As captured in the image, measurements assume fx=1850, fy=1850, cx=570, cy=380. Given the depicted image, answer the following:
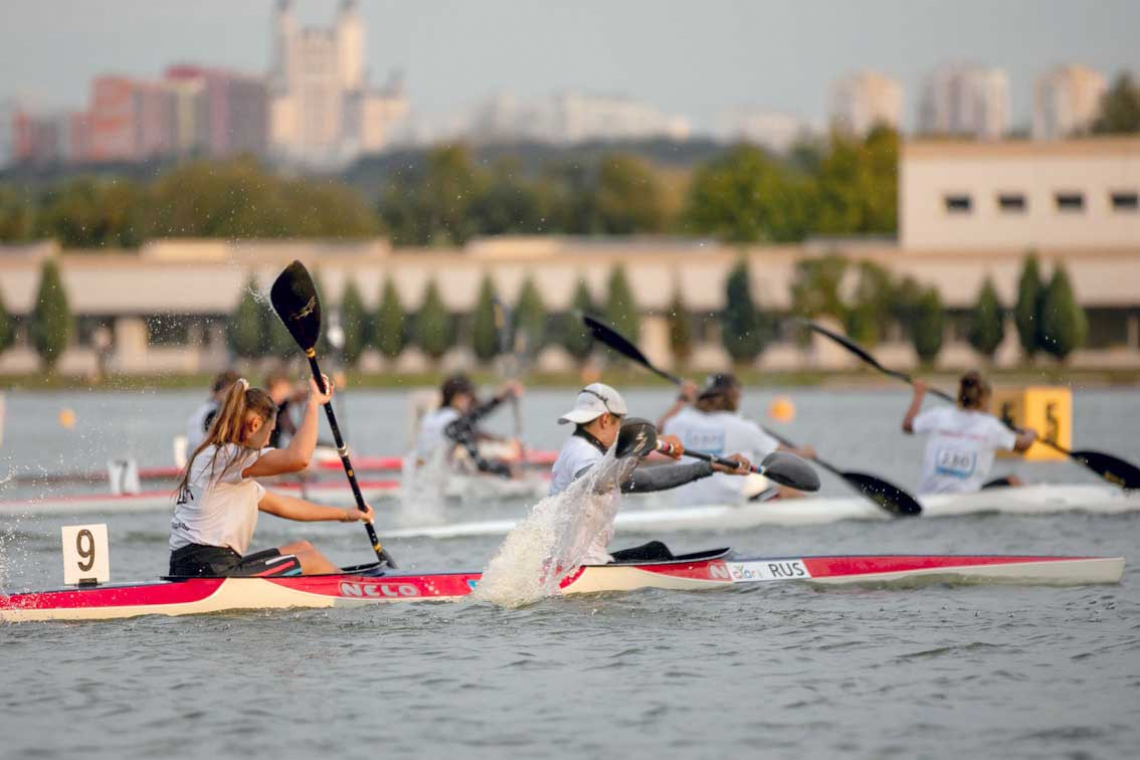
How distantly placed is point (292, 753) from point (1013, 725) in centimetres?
335

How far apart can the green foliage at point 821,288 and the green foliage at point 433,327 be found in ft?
37.9

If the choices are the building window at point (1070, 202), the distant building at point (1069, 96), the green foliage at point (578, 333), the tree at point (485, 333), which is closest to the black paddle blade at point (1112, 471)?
the green foliage at point (578, 333)

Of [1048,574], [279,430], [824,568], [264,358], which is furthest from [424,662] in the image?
[264,358]

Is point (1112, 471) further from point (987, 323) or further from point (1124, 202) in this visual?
point (1124, 202)

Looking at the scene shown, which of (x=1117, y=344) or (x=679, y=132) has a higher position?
(x=679, y=132)

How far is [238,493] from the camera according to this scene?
35.0ft

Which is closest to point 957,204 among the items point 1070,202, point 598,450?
point 1070,202

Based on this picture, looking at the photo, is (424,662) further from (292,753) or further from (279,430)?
(279,430)

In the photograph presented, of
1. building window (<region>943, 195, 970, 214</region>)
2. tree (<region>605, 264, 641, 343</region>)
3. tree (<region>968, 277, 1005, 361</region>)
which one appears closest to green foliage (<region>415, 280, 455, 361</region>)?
tree (<region>605, 264, 641, 343</region>)

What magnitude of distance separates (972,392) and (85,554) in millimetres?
7937

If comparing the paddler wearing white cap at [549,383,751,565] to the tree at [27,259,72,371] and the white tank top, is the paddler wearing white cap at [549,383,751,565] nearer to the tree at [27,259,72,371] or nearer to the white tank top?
the white tank top

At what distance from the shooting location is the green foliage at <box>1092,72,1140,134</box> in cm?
9900

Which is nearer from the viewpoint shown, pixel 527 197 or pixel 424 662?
pixel 424 662

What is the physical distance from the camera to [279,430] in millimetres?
17750
